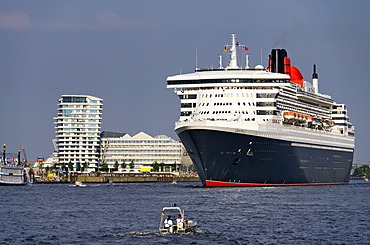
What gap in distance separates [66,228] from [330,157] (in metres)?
81.4

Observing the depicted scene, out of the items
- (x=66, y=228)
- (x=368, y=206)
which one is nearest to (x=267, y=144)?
(x=368, y=206)

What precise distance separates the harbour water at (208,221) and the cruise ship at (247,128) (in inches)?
412

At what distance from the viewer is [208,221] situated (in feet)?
200

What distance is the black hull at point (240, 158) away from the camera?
9931cm

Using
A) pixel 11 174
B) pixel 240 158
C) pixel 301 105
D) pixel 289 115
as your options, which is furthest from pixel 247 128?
pixel 11 174

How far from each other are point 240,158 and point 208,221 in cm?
3975

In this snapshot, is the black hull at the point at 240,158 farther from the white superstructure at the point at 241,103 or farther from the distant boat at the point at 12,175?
the distant boat at the point at 12,175


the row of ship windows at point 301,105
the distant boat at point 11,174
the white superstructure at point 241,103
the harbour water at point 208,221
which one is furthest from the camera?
the distant boat at point 11,174

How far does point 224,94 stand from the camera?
106 meters

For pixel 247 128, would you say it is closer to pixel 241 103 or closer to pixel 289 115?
pixel 241 103

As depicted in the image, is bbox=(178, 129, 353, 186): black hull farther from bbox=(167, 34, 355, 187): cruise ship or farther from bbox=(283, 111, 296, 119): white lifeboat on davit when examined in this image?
bbox=(283, 111, 296, 119): white lifeboat on davit

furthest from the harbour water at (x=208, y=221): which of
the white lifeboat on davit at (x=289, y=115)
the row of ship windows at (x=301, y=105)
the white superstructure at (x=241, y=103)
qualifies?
the row of ship windows at (x=301, y=105)

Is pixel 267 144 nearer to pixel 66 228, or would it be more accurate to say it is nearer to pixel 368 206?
pixel 368 206

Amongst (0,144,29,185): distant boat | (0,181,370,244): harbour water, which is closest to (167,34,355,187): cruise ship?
(0,181,370,244): harbour water
